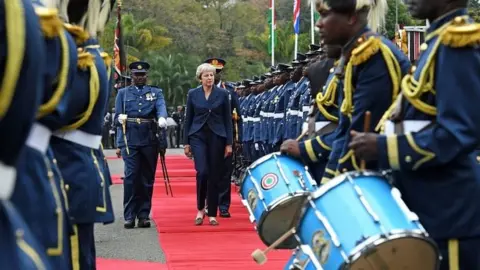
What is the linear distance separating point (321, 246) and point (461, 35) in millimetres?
882

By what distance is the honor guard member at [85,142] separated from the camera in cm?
483

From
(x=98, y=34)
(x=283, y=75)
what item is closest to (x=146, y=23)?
(x=283, y=75)

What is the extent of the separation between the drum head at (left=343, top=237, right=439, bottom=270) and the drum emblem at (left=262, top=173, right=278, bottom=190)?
1711 millimetres

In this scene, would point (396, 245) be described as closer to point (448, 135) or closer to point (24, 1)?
point (448, 135)

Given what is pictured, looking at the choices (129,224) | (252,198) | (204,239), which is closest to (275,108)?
(129,224)

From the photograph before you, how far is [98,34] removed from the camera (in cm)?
541

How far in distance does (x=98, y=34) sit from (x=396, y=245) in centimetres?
226

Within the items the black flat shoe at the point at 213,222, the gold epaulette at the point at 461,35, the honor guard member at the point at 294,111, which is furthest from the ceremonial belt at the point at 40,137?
the honor guard member at the point at 294,111

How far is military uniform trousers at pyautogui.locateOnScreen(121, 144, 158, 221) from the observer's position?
12.0m

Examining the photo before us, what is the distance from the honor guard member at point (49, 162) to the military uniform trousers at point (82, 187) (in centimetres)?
40

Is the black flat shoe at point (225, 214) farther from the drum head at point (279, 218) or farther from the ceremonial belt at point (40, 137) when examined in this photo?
the ceremonial belt at point (40, 137)

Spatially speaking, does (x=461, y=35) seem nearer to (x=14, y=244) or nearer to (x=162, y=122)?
(x=14, y=244)

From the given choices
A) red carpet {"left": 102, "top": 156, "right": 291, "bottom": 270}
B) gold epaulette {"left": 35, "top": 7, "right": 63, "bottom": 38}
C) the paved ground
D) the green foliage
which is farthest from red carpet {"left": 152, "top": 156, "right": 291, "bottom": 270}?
the green foliage

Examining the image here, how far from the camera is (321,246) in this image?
12.7 feet
